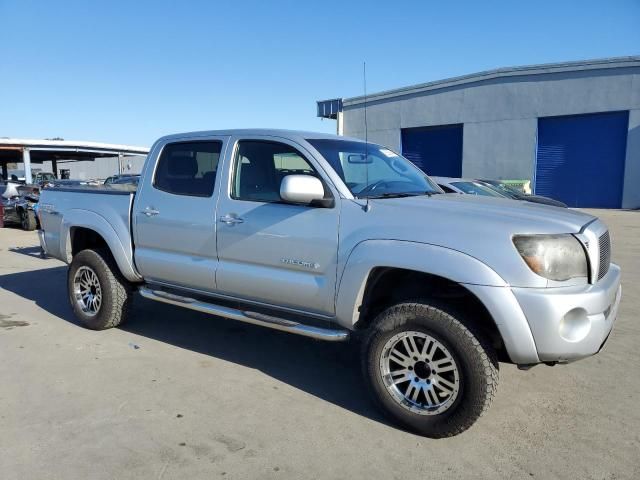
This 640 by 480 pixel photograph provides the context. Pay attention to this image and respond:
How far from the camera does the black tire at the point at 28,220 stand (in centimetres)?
1502

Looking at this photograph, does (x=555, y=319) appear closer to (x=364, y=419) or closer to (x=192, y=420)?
(x=364, y=419)

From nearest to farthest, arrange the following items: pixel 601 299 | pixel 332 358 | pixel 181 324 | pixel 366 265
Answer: pixel 601 299 → pixel 366 265 → pixel 332 358 → pixel 181 324

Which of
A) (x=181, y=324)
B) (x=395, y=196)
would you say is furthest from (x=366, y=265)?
(x=181, y=324)

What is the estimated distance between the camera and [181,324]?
554 cm

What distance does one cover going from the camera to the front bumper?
280cm

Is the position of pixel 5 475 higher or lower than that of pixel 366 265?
lower

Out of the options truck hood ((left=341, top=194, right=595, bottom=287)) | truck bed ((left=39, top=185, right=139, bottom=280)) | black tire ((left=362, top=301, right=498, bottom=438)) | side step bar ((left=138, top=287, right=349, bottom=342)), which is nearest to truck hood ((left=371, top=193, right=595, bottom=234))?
truck hood ((left=341, top=194, right=595, bottom=287))

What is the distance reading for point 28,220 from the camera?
15.2 meters

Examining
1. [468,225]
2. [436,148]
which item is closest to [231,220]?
[468,225]

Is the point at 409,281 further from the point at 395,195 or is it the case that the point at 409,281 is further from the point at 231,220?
the point at 231,220

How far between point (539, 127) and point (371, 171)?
78.5 feet

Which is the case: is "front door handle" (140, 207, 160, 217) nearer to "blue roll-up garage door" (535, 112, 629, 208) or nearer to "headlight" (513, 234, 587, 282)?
"headlight" (513, 234, 587, 282)

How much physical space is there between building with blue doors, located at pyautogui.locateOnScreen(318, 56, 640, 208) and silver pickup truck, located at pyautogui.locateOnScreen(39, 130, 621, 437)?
74.7ft

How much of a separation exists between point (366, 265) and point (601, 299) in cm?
138
